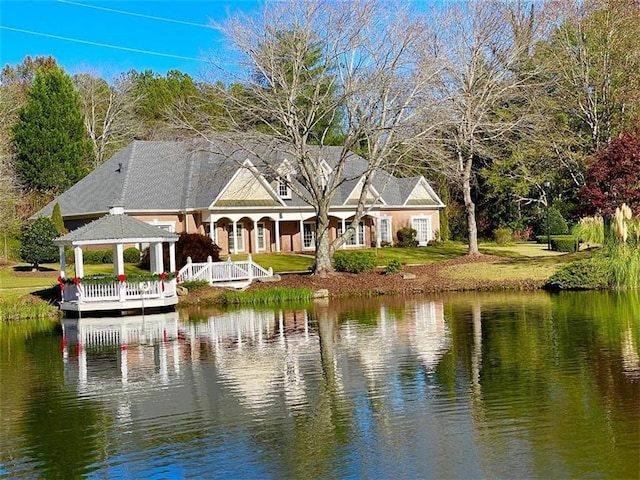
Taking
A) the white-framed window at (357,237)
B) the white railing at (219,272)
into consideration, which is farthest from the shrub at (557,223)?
the white railing at (219,272)

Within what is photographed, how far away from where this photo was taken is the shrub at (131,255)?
4500 cm

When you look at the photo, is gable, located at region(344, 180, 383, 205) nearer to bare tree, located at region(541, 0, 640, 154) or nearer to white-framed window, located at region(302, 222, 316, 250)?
white-framed window, located at region(302, 222, 316, 250)

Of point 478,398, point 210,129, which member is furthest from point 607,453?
point 210,129

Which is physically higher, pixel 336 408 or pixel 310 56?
pixel 310 56

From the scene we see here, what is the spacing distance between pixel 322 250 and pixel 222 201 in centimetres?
1084

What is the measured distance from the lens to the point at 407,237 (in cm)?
5456

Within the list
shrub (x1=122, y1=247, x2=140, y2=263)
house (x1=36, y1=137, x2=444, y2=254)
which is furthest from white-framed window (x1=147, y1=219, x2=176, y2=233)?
shrub (x1=122, y1=247, x2=140, y2=263)

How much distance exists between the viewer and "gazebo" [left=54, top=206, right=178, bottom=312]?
3120cm

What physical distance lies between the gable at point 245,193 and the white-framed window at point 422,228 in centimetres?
1077

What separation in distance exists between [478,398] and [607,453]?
11.7ft

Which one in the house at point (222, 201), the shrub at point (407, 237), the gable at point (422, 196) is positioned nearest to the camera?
the house at point (222, 201)

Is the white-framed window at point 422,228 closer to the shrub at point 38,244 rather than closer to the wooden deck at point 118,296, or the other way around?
the shrub at point 38,244

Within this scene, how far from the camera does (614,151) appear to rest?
120 feet

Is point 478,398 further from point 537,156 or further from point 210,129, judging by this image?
point 537,156
